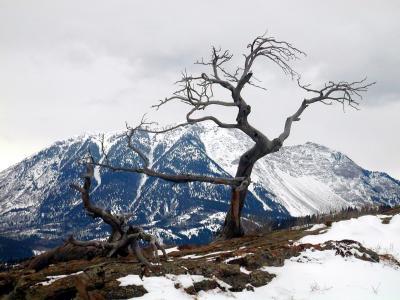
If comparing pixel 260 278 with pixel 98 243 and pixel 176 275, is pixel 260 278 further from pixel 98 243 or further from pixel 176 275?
pixel 98 243

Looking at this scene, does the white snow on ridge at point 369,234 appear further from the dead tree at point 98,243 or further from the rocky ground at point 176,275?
the dead tree at point 98,243

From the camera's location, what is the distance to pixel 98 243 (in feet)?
67.9

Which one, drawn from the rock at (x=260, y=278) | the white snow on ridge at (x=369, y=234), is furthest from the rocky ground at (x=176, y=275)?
the white snow on ridge at (x=369, y=234)

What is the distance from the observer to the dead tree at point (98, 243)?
766 inches

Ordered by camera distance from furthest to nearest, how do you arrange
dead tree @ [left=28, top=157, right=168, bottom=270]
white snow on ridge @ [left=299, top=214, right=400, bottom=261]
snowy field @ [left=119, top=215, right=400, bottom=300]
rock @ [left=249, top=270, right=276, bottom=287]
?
white snow on ridge @ [left=299, top=214, right=400, bottom=261] → dead tree @ [left=28, top=157, right=168, bottom=270] → rock @ [left=249, top=270, right=276, bottom=287] → snowy field @ [left=119, top=215, right=400, bottom=300]

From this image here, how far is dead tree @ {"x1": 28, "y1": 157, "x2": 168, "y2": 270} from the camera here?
19450 mm

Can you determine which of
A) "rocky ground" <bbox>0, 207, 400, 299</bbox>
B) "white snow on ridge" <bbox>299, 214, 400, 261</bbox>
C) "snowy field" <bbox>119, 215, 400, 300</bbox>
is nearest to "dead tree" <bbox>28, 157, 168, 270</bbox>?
"rocky ground" <bbox>0, 207, 400, 299</bbox>

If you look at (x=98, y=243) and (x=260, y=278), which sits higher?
(x=98, y=243)

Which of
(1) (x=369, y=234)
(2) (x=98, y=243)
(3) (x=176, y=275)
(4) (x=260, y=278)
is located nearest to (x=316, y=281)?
(4) (x=260, y=278)

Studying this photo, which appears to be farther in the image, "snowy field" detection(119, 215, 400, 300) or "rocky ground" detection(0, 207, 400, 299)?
"snowy field" detection(119, 215, 400, 300)

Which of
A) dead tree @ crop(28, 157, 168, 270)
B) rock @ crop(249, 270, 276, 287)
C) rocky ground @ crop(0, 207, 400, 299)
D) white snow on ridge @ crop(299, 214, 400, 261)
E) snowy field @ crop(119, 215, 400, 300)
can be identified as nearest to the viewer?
rocky ground @ crop(0, 207, 400, 299)

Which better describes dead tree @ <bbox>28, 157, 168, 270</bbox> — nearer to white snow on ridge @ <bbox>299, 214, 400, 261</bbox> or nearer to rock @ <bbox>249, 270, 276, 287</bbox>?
rock @ <bbox>249, 270, 276, 287</bbox>

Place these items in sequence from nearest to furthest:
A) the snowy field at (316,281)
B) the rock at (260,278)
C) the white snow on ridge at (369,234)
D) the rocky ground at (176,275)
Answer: the rocky ground at (176,275) → the snowy field at (316,281) → the rock at (260,278) → the white snow on ridge at (369,234)

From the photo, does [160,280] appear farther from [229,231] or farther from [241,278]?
[229,231]
